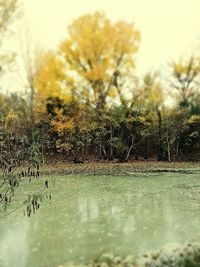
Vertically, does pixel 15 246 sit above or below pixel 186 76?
below

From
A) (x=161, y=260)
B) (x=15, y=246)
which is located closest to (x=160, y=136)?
(x=15, y=246)

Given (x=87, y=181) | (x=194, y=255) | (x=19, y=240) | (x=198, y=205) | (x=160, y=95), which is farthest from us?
(x=160, y=95)

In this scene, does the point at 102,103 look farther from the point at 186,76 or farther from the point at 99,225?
the point at 99,225

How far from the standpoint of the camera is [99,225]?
9844 millimetres

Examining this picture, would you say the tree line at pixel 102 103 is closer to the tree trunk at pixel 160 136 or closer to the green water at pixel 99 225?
the tree trunk at pixel 160 136

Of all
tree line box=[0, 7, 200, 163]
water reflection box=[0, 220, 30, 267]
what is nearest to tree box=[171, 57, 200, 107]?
tree line box=[0, 7, 200, 163]

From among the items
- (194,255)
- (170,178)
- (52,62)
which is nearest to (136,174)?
(170,178)

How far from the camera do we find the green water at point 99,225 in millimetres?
7867

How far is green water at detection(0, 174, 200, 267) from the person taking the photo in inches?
310

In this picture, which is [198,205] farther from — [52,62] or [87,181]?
[52,62]

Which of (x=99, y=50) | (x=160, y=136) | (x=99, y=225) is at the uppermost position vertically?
(x=99, y=50)

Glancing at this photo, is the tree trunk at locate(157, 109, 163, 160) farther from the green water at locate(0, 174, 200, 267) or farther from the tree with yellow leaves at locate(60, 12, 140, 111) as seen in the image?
the green water at locate(0, 174, 200, 267)

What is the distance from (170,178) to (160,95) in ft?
31.3

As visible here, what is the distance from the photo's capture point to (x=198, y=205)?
11867mm
